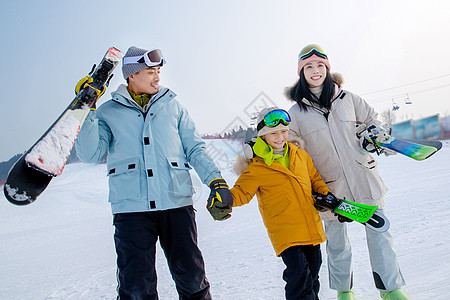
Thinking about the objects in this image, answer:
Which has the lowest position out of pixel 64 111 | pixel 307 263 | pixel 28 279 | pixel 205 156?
pixel 28 279

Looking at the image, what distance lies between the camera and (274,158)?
7.59 ft

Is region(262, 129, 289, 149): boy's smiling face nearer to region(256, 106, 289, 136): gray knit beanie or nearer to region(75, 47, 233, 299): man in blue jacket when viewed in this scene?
region(256, 106, 289, 136): gray knit beanie

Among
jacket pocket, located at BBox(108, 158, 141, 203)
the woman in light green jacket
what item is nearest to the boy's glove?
the woman in light green jacket

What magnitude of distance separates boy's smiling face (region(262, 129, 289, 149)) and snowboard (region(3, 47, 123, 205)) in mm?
1311

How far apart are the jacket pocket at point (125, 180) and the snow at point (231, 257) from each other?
18.9 inches

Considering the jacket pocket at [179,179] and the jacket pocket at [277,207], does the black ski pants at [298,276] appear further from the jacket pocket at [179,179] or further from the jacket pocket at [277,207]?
the jacket pocket at [179,179]

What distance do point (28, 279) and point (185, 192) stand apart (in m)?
3.20

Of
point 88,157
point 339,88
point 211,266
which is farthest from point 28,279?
point 339,88

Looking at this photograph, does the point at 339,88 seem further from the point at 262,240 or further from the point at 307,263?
the point at 262,240

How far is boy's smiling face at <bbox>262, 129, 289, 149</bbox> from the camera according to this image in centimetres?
238

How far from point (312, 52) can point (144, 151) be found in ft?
5.36

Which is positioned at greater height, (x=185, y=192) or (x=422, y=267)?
(x=185, y=192)

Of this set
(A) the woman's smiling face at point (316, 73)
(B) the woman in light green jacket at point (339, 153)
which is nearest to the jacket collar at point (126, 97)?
(B) the woman in light green jacket at point (339, 153)

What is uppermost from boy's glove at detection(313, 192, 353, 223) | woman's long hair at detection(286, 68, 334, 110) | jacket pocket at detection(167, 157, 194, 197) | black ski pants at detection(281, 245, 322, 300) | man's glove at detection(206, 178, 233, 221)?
woman's long hair at detection(286, 68, 334, 110)
